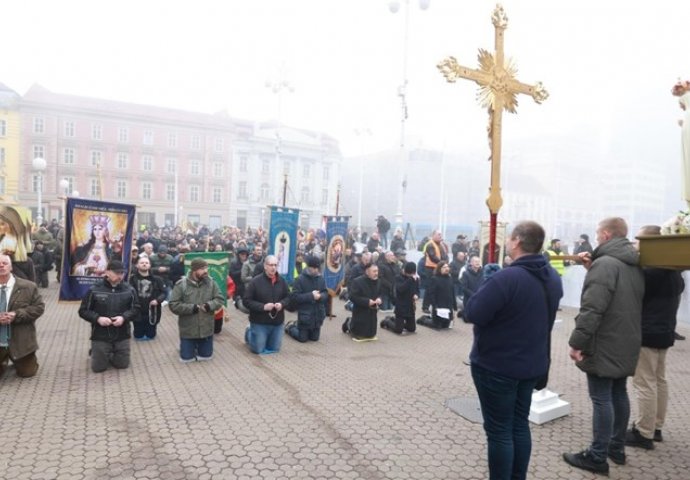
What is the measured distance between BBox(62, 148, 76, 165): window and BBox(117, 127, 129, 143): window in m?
4.78

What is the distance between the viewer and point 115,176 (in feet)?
174

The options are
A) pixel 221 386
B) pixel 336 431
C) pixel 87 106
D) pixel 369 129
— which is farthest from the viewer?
pixel 87 106

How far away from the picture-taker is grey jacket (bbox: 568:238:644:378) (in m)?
3.77

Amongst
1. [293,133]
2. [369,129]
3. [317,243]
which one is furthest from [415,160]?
[317,243]

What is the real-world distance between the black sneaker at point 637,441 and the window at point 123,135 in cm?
5696

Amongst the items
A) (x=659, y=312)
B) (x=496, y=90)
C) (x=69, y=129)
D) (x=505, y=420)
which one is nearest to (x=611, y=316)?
(x=659, y=312)

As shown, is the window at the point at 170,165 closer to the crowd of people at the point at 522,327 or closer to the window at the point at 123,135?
the window at the point at 123,135

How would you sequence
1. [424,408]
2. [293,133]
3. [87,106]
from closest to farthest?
[424,408], [87,106], [293,133]

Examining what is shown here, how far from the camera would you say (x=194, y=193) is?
57.2 meters

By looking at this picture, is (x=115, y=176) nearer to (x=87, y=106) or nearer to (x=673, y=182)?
(x=87, y=106)

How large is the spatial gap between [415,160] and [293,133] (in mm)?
16101

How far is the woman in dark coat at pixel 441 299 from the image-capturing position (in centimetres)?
1036

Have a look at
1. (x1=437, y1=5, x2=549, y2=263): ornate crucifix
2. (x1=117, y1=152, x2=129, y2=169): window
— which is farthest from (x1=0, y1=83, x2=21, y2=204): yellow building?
(x1=437, y1=5, x2=549, y2=263): ornate crucifix

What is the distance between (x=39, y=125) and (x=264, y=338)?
5343 centimetres
